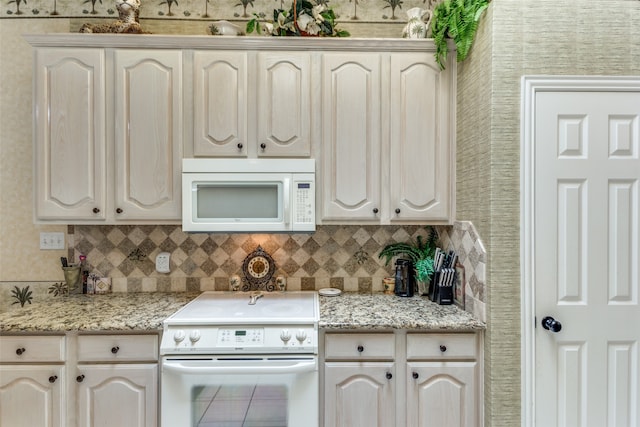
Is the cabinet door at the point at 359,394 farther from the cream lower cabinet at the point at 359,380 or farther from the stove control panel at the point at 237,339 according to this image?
the stove control panel at the point at 237,339

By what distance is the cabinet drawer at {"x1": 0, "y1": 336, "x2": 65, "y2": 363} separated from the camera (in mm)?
1708

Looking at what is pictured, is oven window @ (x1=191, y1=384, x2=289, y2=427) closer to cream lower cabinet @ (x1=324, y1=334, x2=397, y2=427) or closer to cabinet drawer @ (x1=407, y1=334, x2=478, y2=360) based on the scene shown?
cream lower cabinet @ (x1=324, y1=334, x2=397, y2=427)

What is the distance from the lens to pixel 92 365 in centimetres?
172

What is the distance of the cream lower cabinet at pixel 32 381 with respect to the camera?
1707 millimetres

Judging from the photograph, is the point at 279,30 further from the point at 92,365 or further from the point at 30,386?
the point at 30,386

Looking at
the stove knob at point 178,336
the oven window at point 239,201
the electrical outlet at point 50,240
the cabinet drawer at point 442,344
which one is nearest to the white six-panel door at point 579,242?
the cabinet drawer at point 442,344

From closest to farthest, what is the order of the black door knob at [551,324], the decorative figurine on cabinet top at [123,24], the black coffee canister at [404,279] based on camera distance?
the black door knob at [551,324], the decorative figurine on cabinet top at [123,24], the black coffee canister at [404,279]

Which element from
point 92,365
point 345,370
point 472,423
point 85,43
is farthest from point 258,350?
point 85,43

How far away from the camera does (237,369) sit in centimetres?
164

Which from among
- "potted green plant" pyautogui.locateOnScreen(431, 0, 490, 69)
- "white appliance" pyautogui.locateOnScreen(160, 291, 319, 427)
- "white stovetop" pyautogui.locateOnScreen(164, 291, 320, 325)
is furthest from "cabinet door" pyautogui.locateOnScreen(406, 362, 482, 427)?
"potted green plant" pyautogui.locateOnScreen(431, 0, 490, 69)

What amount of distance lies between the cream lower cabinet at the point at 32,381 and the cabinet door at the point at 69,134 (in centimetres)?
67

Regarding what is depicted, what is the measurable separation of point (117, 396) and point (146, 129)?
54.5 inches

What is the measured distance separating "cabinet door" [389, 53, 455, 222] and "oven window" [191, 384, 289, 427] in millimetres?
1156

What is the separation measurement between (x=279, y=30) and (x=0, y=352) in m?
2.21
